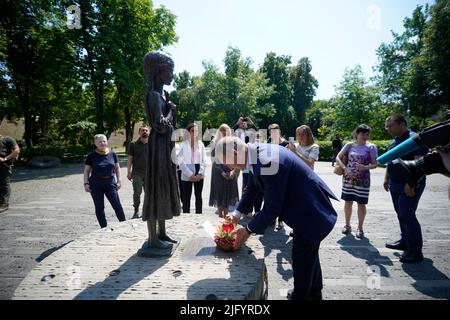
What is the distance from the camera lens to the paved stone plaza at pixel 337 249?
368 centimetres

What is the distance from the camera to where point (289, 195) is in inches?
110

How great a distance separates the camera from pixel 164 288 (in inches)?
98.3

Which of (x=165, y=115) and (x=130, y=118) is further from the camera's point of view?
(x=130, y=118)

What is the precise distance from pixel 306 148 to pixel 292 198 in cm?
346

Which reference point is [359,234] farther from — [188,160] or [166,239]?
[166,239]

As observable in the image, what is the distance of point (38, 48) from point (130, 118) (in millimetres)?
11915

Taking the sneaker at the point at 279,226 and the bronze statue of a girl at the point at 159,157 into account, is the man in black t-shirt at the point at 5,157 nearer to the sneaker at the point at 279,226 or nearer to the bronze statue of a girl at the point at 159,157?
the bronze statue of a girl at the point at 159,157

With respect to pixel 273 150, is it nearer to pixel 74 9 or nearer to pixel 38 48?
pixel 74 9

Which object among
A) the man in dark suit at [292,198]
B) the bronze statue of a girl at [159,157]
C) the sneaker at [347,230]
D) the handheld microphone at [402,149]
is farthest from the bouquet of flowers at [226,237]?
the sneaker at [347,230]

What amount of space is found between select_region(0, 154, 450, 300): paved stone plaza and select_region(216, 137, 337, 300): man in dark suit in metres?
0.96

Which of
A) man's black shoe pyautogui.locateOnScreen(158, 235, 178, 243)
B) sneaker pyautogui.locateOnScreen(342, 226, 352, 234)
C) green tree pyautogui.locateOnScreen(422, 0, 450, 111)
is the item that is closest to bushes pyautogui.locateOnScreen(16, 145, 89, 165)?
man's black shoe pyautogui.locateOnScreen(158, 235, 178, 243)

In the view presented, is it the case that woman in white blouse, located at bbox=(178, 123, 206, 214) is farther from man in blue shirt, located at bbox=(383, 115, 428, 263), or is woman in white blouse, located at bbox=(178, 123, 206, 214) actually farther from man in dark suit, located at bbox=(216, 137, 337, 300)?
man in blue shirt, located at bbox=(383, 115, 428, 263)

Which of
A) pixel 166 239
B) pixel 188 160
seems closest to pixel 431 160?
pixel 166 239
